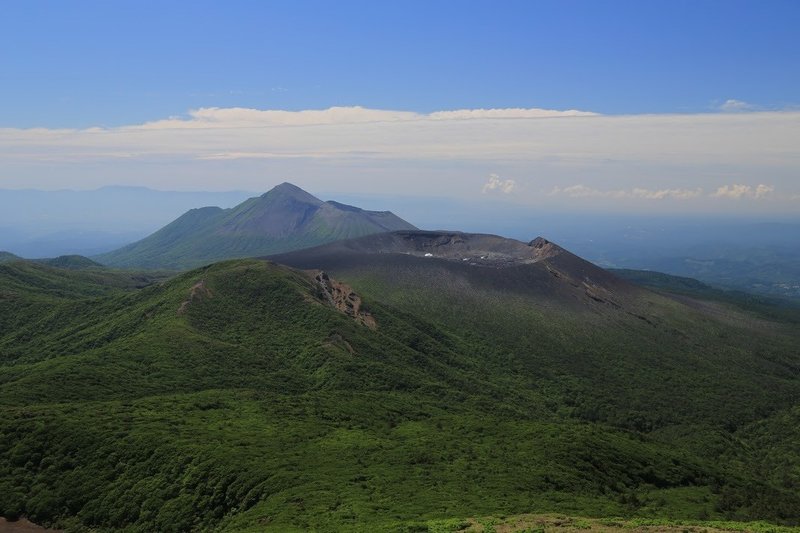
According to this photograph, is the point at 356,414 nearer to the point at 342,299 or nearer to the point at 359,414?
the point at 359,414

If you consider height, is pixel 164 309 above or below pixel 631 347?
above

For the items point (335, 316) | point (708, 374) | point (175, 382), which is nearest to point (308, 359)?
point (335, 316)

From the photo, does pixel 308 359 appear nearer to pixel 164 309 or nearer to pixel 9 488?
pixel 164 309

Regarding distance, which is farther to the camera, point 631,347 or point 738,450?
point 631,347

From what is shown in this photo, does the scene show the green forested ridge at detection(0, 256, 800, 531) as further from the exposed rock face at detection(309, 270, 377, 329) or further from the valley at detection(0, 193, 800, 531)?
the exposed rock face at detection(309, 270, 377, 329)

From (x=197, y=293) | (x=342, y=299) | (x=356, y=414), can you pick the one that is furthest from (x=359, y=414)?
(x=342, y=299)

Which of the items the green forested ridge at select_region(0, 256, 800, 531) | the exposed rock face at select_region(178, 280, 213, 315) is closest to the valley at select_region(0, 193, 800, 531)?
the green forested ridge at select_region(0, 256, 800, 531)
